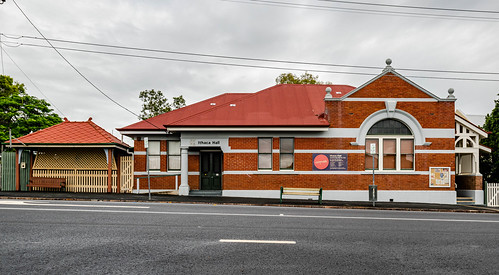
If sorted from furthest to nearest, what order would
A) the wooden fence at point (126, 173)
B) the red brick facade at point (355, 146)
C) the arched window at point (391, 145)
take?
the wooden fence at point (126, 173) < the arched window at point (391, 145) < the red brick facade at point (355, 146)

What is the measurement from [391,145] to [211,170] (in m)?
10.2

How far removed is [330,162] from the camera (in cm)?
1781

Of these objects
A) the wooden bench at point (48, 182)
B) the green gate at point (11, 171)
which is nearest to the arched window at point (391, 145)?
the wooden bench at point (48, 182)

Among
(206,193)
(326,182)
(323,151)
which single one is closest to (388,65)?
(323,151)

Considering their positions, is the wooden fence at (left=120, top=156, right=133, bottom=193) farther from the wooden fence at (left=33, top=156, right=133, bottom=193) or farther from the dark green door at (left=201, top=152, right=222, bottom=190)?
the dark green door at (left=201, top=152, right=222, bottom=190)

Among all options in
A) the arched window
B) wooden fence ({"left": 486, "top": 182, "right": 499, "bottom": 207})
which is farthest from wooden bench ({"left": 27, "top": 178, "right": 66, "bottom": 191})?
wooden fence ({"left": 486, "top": 182, "right": 499, "bottom": 207})

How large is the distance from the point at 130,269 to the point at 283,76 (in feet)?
104

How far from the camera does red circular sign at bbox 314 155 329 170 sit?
17.8 m

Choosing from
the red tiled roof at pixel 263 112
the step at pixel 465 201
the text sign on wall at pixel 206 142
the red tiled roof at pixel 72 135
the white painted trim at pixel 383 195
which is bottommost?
the step at pixel 465 201

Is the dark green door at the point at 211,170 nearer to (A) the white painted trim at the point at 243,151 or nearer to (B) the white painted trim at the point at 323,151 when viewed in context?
(A) the white painted trim at the point at 243,151

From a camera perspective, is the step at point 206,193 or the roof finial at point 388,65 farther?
the step at point 206,193

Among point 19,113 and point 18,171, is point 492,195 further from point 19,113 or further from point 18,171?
point 19,113

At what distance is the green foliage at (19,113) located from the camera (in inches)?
1320

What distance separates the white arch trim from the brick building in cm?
5
